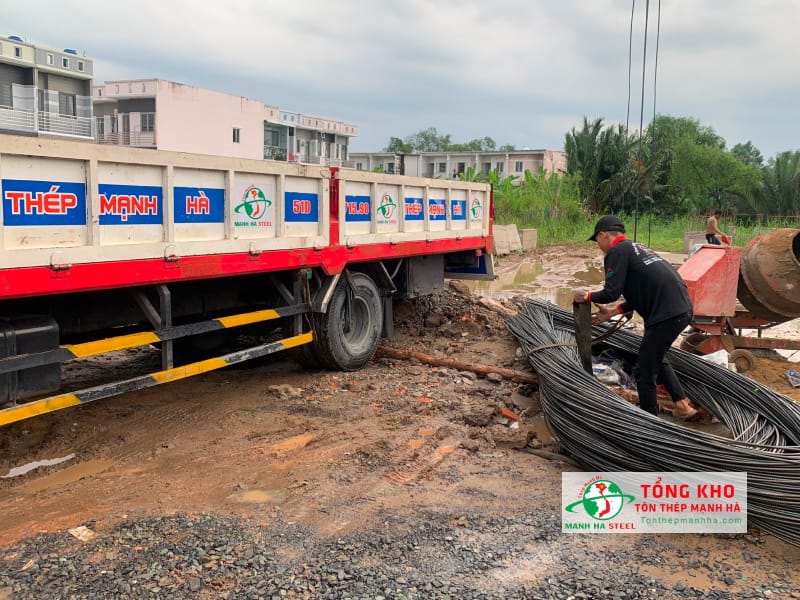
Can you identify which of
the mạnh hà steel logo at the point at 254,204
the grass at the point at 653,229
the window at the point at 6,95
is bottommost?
the grass at the point at 653,229

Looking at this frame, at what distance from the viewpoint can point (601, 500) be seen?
4.12 m

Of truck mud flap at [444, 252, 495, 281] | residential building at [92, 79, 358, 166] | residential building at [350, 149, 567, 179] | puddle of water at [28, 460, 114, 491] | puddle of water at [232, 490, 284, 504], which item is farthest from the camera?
residential building at [350, 149, 567, 179]

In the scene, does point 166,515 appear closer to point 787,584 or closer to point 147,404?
point 147,404

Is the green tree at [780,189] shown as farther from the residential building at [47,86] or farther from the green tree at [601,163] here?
the residential building at [47,86]

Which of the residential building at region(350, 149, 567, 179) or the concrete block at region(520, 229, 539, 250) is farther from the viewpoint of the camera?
the residential building at region(350, 149, 567, 179)

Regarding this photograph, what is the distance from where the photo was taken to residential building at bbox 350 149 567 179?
176 ft

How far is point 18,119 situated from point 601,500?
20.7 m

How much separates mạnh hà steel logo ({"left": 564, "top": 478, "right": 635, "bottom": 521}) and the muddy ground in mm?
158

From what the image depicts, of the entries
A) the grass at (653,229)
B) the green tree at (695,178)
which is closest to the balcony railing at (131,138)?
the grass at (653,229)

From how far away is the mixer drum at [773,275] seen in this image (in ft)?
23.5

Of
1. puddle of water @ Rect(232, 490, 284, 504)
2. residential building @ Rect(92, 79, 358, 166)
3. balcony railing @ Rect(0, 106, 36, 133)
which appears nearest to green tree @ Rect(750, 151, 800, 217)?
residential building @ Rect(92, 79, 358, 166)

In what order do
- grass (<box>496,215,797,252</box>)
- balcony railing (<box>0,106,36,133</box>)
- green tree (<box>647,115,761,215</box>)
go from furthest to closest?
green tree (<box>647,115,761,215</box>) → grass (<box>496,215,797,252</box>) → balcony railing (<box>0,106,36,133</box>)

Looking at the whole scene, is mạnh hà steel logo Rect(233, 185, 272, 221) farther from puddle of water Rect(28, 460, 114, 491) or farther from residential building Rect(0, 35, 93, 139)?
residential building Rect(0, 35, 93, 139)

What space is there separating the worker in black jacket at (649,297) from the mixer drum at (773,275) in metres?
2.56
